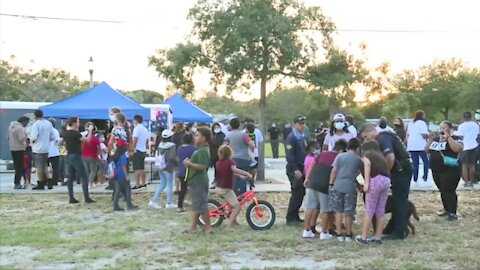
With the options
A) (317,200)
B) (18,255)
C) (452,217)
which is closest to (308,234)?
(317,200)

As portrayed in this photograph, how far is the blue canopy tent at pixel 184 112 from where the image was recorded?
22.2 meters

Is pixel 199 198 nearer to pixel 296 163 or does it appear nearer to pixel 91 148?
pixel 296 163

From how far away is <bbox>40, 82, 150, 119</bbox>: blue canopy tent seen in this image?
15156 millimetres

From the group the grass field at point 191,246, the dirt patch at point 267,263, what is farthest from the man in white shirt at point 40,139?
the dirt patch at point 267,263

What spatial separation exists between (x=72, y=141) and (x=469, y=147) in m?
9.02

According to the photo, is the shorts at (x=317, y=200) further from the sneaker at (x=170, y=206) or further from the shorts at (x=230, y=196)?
the sneaker at (x=170, y=206)

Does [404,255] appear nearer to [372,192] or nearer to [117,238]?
[372,192]

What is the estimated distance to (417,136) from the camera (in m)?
13.3

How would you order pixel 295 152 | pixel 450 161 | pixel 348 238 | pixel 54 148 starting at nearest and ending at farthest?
1. pixel 348 238
2. pixel 295 152
3. pixel 450 161
4. pixel 54 148

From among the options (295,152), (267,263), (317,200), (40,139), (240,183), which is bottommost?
(267,263)

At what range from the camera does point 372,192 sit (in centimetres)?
744

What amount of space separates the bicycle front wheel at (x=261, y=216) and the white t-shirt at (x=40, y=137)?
21.0 ft

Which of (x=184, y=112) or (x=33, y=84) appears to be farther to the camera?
(x=33, y=84)

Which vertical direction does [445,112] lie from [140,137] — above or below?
above
